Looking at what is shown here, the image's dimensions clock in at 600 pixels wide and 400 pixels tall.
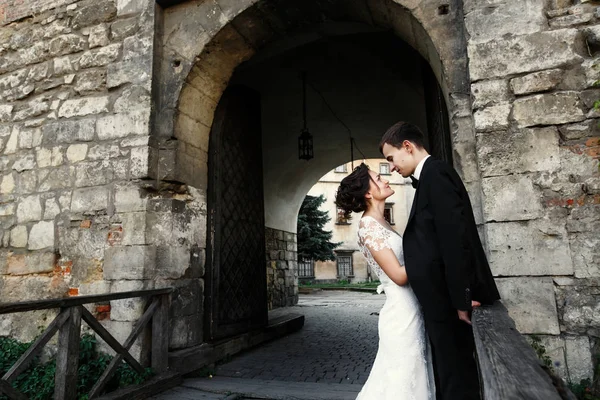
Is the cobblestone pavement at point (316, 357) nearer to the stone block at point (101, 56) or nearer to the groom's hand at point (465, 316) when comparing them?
the groom's hand at point (465, 316)

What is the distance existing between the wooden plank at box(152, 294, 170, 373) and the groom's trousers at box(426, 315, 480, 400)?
2338 millimetres

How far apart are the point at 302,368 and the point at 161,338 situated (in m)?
1.38

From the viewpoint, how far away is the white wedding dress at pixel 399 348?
1.86 m

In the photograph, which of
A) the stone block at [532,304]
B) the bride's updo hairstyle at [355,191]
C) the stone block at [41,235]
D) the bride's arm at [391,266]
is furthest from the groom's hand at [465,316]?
the stone block at [41,235]

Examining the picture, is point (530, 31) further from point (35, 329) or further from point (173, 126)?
point (35, 329)

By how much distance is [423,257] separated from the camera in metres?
1.72

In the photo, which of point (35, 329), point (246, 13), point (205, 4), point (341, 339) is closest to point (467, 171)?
point (246, 13)

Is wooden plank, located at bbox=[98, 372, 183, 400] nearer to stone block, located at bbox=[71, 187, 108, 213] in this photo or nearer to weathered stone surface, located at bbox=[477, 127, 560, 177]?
stone block, located at bbox=[71, 187, 108, 213]

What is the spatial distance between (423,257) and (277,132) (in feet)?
20.1

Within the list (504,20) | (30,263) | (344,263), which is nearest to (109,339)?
(30,263)

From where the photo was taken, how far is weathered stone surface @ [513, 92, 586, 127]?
8.25ft

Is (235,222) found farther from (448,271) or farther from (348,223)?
(348,223)

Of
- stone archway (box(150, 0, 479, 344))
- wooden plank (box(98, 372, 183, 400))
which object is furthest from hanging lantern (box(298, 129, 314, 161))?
wooden plank (box(98, 372, 183, 400))

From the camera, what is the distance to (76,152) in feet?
12.5
